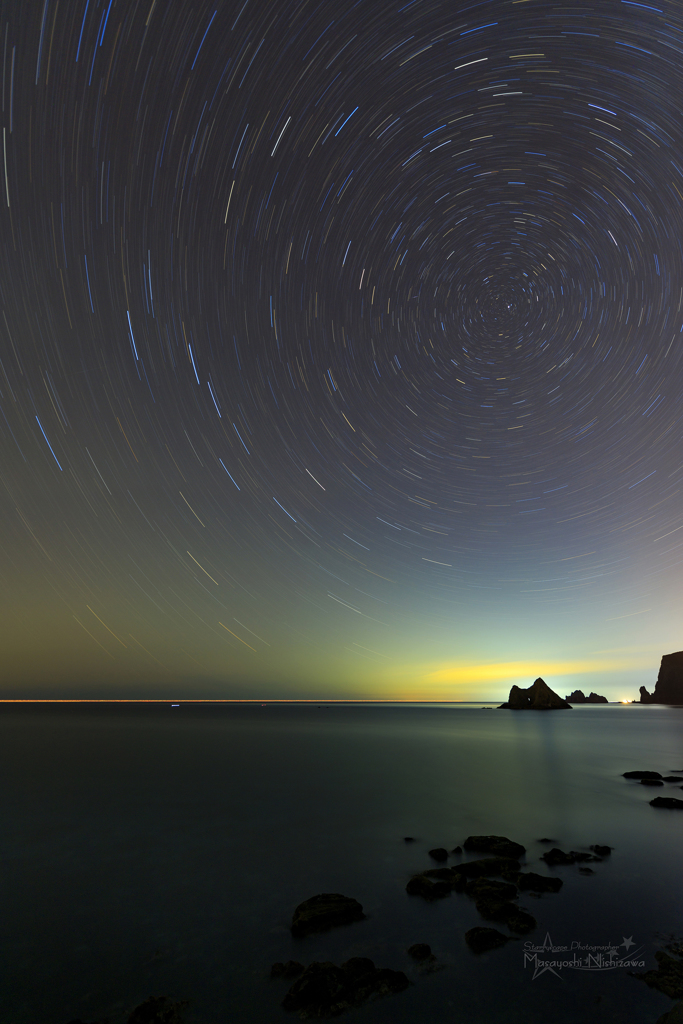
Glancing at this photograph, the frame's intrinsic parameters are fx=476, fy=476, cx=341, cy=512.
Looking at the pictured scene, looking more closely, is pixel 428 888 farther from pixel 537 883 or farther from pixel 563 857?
pixel 563 857

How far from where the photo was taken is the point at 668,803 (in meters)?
19.7

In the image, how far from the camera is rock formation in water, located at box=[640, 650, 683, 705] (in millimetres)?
152250

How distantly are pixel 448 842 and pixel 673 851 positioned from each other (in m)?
6.64

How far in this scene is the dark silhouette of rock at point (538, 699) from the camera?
495ft

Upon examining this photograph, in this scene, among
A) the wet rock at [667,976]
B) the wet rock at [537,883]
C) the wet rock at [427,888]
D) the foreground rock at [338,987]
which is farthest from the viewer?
the wet rock at [537,883]

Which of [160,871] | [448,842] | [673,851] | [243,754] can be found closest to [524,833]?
[448,842]

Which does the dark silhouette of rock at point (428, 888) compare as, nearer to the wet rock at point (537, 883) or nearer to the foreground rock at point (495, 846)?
the wet rock at point (537, 883)

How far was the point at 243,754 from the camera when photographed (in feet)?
135

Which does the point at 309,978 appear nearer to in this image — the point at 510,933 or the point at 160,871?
the point at 510,933

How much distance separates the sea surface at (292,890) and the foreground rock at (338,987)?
0.74 ft

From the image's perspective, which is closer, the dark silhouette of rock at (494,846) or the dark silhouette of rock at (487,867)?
the dark silhouette of rock at (487,867)

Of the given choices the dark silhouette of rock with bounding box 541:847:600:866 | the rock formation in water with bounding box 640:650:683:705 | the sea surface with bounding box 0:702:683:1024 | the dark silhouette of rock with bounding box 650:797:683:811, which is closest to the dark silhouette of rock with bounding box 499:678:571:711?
the rock formation in water with bounding box 640:650:683:705

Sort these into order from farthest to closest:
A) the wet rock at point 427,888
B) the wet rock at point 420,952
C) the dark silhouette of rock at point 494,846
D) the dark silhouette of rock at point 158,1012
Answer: the dark silhouette of rock at point 494,846
the wet rock at point 427,888
the wet rock at point 420,952
the dark silhouette of rock at point 158,1012

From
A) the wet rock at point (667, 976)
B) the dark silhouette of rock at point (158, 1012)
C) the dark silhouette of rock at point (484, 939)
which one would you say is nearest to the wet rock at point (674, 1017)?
the wet rock at point (667, 976)
